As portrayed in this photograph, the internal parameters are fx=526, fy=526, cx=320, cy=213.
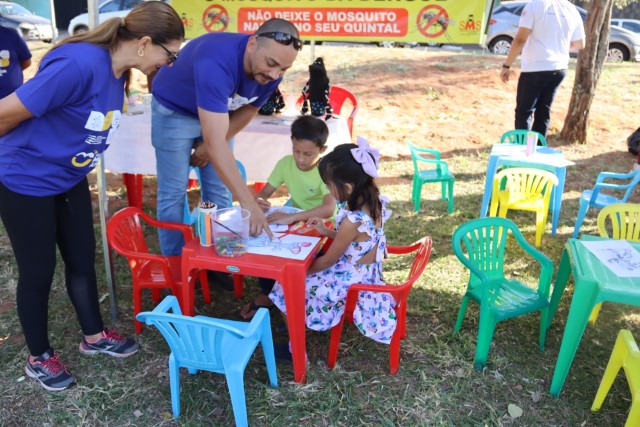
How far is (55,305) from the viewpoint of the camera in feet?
10.2

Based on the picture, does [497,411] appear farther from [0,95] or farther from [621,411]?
[0,95]

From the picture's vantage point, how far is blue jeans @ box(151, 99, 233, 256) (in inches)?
107

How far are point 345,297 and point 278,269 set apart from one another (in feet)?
1.35

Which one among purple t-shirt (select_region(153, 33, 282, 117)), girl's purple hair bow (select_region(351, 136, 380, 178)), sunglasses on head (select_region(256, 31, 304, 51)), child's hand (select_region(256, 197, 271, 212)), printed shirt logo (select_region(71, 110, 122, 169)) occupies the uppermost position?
sunglasses on head (select_region(256, 31, 304, 51))

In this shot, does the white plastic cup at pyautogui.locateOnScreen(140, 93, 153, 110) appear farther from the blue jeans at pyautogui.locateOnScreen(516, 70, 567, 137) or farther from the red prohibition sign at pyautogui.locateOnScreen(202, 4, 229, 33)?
the blue jeans at pyautogui.locateOnScreen(516, 70, 567, 137)

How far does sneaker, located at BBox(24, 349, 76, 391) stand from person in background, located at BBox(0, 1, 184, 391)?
0.50ft

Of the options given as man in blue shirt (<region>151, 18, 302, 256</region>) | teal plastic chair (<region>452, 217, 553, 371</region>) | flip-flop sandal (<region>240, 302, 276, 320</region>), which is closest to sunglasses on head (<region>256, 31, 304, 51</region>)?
man in blue shirt (<region>151, 18, 302, 256</region>)

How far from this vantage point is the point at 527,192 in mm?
4219

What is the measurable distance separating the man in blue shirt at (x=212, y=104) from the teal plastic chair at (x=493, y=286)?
1082 mm

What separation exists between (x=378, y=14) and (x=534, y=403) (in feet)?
11.7

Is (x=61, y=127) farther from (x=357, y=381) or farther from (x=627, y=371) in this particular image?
(x=627, y=371)

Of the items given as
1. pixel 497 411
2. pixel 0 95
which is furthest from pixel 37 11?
pixel 497 411

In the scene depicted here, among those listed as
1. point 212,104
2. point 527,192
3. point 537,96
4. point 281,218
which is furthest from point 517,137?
point 212,104

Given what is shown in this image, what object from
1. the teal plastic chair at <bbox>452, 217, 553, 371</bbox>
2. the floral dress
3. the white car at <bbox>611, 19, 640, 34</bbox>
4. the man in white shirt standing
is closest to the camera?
the floral dress
